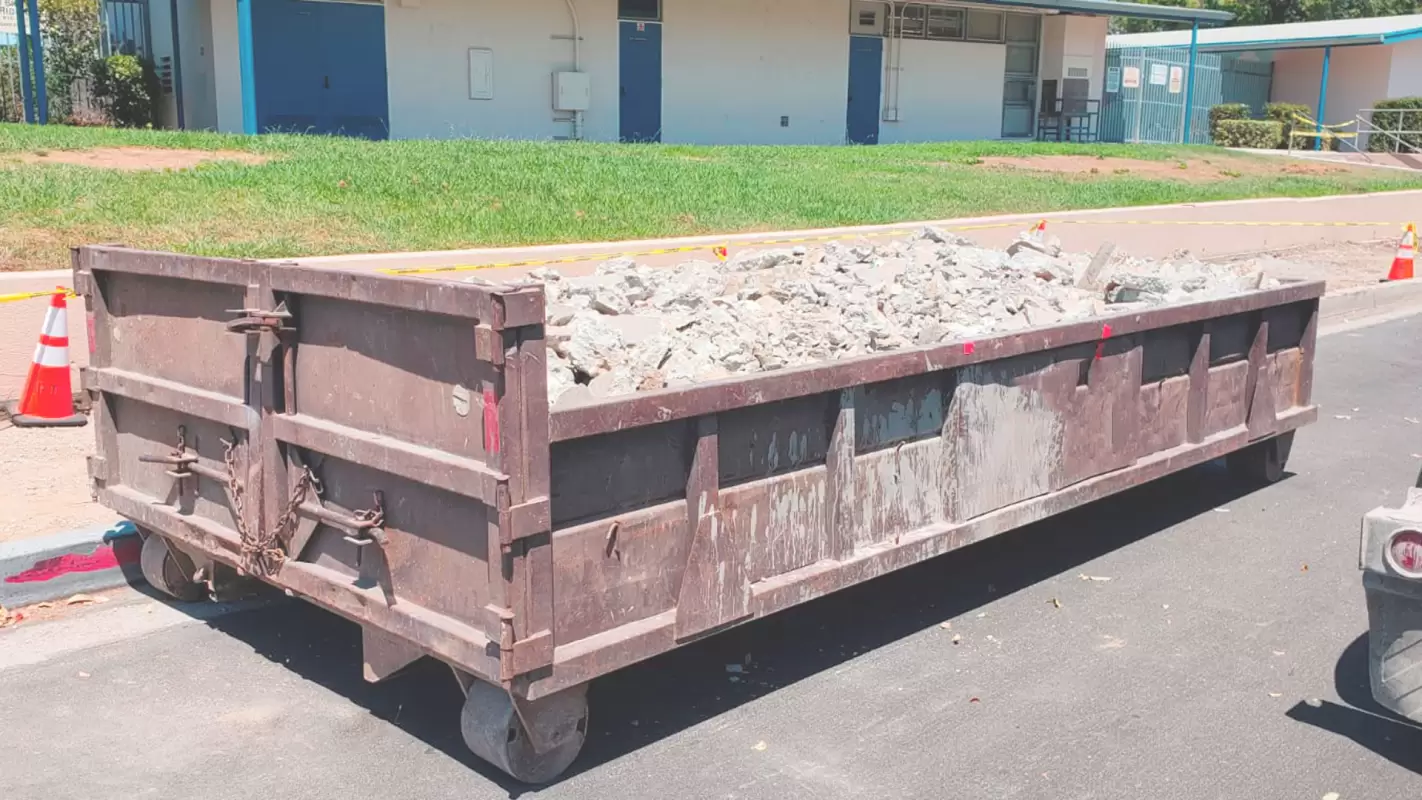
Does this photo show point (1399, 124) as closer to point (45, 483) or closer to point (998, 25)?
point (998, 25)

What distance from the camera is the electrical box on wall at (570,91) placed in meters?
24.6

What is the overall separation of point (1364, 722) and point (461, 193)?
1108cm

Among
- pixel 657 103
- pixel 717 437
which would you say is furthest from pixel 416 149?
pixel 717 437

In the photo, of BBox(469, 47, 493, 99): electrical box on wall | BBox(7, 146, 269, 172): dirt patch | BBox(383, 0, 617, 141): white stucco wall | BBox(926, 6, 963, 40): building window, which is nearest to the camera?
BBox(7, 146, 269, 172): dirt patch

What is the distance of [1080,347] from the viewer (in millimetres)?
6125

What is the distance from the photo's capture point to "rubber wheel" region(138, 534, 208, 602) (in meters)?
5.89

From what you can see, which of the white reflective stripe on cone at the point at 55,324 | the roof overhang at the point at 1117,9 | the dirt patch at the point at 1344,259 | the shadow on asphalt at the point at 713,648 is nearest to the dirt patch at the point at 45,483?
the white reflective stripe on cone at the point at 55,324

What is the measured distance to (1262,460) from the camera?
8.30 meters

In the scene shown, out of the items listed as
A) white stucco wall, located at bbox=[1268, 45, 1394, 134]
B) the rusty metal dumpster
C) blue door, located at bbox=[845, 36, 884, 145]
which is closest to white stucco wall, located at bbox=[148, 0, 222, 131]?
blue door, located at bbox=[845, 36, 884, 145]

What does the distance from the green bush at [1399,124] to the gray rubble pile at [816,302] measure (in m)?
35.3

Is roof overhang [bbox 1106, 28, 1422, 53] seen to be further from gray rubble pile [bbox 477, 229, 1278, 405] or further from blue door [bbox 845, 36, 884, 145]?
gray rubble pile [bbox 477, 229, 1278, 405]

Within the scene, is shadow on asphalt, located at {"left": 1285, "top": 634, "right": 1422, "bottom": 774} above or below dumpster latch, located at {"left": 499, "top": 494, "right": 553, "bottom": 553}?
below

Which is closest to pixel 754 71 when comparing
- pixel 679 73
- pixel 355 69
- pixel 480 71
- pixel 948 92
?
pixel 679 73

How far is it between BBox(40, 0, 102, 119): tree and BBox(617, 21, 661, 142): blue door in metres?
9.40
